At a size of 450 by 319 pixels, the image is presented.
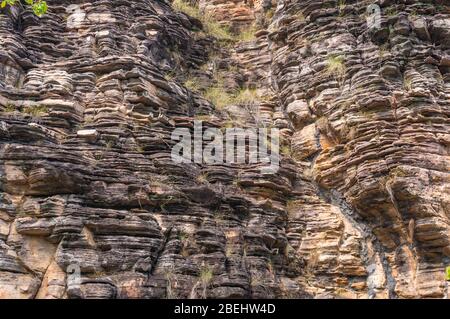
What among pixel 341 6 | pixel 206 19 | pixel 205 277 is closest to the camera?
pixel 205 277

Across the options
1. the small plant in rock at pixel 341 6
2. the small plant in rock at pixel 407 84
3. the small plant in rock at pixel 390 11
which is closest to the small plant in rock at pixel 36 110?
the small plant in rock at pixel 407 84

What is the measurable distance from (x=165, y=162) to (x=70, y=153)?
2.06 meters

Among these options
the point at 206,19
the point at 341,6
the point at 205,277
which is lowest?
the point at 205,277

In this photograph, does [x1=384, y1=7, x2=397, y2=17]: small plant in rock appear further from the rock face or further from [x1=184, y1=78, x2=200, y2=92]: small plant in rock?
[x1=184, y1=78, x2=200, y2=92]: small plant in rock

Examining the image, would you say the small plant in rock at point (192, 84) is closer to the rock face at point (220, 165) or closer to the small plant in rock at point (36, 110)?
the rock face at point (220, 165)

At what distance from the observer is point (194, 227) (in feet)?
34.4

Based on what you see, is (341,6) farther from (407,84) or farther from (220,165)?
(220,165)

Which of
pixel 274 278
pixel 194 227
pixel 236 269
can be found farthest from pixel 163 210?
pixel 274 278

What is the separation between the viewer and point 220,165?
12016 millimetres

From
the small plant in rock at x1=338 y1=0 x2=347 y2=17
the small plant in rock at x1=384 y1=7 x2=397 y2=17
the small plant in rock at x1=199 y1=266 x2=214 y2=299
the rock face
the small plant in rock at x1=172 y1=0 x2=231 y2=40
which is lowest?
the small plant in rock at x1=199 y1=266 x2=214 y2=299

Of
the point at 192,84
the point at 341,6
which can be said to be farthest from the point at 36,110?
the point at 341,6

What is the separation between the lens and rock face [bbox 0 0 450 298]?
9.68m

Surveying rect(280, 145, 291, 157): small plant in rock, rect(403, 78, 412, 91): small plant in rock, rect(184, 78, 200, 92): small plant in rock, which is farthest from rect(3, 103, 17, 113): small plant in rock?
rect(403, 78, 412, 91): small plant in rock

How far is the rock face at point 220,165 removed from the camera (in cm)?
968
